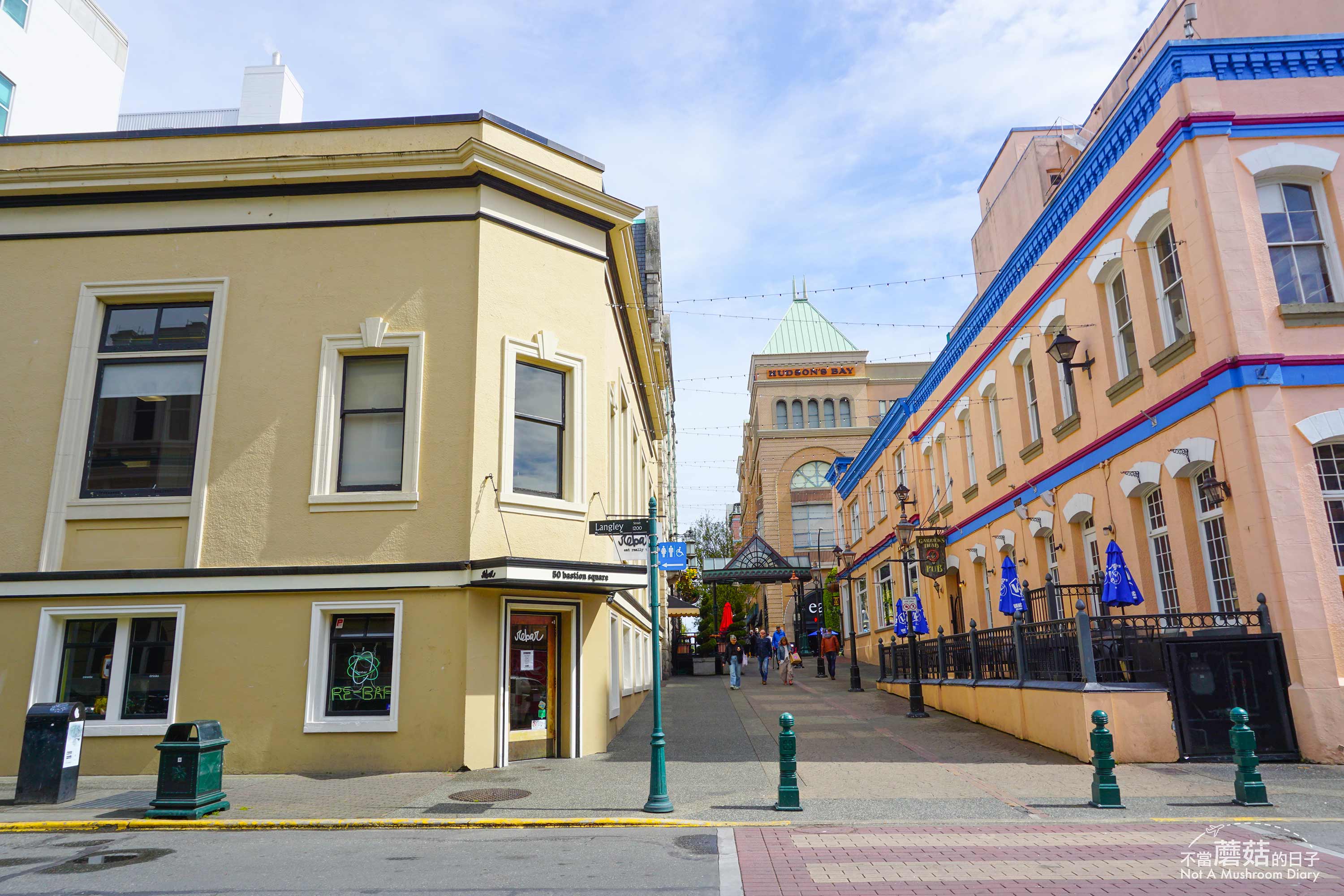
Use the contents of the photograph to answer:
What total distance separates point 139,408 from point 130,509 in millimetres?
1607

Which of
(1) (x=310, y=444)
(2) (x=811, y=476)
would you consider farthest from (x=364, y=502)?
(2) (x=811, y=476)

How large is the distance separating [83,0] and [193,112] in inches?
476

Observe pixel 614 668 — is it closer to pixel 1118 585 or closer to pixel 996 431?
pixel 1118 585

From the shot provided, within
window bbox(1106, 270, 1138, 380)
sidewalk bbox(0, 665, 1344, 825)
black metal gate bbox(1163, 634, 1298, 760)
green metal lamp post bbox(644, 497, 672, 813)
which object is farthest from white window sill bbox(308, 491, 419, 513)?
window bbox(1106, 270, 1138, 380)

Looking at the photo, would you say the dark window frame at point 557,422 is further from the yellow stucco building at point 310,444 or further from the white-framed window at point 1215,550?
the white-framed window at point 1215,550

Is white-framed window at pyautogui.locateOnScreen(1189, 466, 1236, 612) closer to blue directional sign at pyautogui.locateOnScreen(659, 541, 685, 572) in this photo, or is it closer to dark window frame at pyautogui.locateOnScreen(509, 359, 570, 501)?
blue directional sign at pyautogui.locateOnScreen(659, 541, 685, 572)

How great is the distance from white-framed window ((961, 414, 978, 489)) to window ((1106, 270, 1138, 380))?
849cm

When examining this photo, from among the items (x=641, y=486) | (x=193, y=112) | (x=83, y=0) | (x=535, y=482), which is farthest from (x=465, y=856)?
(x=83, y=0)

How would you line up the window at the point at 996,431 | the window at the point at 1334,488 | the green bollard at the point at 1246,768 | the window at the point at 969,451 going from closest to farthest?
the green bollard at the point at 1246,768 → the window at the point at 1334,488 → the window at the point at 996,431 → the window at the point at 969,451

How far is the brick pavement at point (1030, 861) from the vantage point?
6250 millimetres

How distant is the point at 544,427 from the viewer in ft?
45.3

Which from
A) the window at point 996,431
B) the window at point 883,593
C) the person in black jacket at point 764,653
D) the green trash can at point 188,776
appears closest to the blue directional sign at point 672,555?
the green trash can at point 188,776

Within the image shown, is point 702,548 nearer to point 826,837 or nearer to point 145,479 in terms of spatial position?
point 145,479

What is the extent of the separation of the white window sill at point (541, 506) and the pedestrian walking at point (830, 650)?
721 inches
